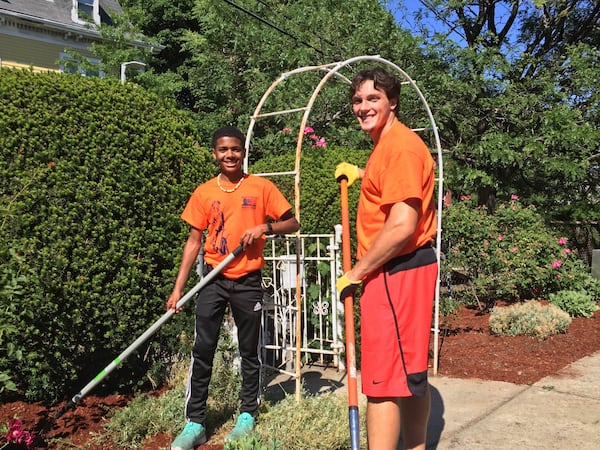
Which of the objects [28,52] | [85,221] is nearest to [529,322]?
[85,221]

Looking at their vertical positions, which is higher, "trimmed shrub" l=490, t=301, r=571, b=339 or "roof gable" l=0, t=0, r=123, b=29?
"roof gable" l=0, t=0, r=123, b=29

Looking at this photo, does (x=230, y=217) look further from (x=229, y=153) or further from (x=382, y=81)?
(x=382, y=81)

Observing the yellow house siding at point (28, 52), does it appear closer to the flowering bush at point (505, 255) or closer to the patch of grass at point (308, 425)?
the flowering bush at point (505, 255)

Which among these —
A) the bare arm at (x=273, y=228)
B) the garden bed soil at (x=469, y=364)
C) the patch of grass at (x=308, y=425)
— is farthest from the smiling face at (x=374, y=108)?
the garden bed soil at (x=469, y=364)

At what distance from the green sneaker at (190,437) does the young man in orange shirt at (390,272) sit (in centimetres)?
120

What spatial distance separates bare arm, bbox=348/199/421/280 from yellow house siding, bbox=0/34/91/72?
558 inches

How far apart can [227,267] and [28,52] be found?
14.6m

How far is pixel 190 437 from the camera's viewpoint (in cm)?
315

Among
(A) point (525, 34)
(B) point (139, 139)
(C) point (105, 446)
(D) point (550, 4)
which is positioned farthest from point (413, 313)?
(A) point (525, 34)

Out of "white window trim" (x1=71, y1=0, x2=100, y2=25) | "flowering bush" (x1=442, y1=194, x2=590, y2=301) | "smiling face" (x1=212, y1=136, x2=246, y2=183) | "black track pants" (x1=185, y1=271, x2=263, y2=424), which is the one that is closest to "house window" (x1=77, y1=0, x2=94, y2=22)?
"white window trim" (x1=71, y1=0, x2=100, y2=25)

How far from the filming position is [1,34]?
14.4m

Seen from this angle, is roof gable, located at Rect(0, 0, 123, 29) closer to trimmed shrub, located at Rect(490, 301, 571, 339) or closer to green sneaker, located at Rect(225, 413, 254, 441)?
trimmed shrub, located at Rect(490, 301, 571, 339)

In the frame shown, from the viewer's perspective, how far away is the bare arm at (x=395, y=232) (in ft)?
7.35

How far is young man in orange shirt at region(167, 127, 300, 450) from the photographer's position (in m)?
3.26
